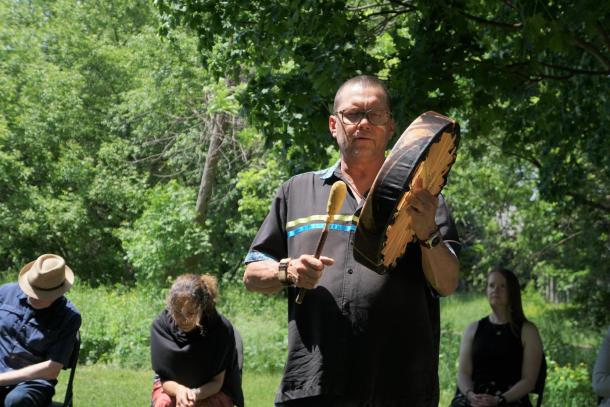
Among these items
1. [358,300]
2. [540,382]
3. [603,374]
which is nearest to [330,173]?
[358,300]

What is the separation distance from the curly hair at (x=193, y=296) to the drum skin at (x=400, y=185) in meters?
2.99

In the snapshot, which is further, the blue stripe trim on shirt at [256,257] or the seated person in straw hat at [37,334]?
the seated person in straw hat at [37,334]

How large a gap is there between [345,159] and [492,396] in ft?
10.5

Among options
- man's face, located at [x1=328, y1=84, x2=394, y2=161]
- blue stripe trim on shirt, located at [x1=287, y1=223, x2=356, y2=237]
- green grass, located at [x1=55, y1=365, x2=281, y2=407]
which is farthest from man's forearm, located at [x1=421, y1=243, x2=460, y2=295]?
green grass, located at [x1=55, y1=365, x2=281, y2=407]

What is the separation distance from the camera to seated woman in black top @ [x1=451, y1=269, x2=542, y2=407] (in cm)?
545

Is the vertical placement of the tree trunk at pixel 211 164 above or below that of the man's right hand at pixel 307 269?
above

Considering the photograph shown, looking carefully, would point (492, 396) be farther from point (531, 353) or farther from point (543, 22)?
point (543, 22)

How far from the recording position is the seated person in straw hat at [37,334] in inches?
216

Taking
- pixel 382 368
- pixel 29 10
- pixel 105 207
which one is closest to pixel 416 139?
pixel 382 368

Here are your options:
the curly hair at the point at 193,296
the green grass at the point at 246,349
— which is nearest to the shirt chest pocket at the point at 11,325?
the curly hair at the point at 193,296

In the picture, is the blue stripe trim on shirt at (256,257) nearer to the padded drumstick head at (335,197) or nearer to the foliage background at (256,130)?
the padded drumstick head at (335,197)

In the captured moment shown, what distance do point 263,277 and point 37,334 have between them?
11.2 feet

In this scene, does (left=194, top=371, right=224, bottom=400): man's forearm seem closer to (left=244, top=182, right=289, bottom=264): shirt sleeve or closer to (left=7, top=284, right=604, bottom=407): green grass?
(left=244, top=182, right=289, bottom=264): shirt sleeve

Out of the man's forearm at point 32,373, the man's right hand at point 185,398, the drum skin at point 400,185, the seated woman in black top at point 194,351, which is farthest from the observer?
the man's forearm at point 32,373
